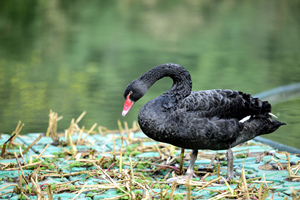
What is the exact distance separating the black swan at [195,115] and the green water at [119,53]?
2345 mm

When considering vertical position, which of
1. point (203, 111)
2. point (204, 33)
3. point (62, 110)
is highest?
point (204, 33)

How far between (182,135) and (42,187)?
91cm

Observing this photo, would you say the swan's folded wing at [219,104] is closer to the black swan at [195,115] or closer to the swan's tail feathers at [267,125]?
the black swan at [195,115]

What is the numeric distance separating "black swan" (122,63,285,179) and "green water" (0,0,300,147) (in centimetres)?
234

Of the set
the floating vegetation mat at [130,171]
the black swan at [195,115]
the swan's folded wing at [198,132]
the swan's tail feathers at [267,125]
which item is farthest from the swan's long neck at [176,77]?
the swan's tail feathers at [267,125]

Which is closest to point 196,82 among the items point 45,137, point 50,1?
point 45,137

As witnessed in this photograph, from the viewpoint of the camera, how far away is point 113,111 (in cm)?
684

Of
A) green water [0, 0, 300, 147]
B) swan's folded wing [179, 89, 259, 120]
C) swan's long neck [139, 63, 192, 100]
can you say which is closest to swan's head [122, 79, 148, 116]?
swan's long neck [139, 63, 192, 100]

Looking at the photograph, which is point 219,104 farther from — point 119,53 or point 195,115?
point 119,53

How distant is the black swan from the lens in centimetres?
314

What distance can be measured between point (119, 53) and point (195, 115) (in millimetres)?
8697

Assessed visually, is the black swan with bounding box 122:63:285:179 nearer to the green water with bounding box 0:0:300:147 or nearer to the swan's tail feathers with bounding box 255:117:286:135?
the swan's tail feathers with bounding box 255:117:286:135

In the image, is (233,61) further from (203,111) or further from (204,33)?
(203,111)

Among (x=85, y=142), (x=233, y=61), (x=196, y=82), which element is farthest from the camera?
(x=233, y=61)
